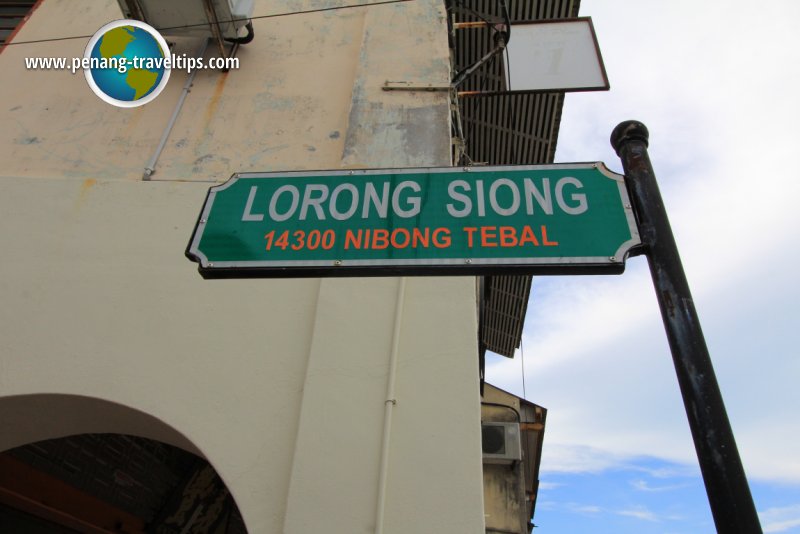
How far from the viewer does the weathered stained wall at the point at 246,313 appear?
2.29 meters

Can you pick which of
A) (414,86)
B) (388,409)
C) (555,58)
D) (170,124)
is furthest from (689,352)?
(170,124)

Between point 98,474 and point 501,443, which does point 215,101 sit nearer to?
point 98,474

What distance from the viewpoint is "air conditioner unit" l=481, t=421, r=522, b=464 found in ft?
18.0

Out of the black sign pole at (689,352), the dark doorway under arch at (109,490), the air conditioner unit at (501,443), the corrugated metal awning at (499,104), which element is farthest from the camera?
the air conditioner unit at (501,443)

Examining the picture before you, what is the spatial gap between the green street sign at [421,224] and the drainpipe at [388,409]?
101 centimetres

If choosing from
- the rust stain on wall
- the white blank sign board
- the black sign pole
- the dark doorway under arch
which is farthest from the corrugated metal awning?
the dark doorway under arch

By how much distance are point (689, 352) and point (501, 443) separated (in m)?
4.61

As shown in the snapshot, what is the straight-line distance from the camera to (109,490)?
13.1 feet

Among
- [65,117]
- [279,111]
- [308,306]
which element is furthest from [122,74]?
[308,306]

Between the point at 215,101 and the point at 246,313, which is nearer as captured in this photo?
the point at 246,313

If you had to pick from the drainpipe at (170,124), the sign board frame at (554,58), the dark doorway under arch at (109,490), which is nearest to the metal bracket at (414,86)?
the sign board frame at (554,58)

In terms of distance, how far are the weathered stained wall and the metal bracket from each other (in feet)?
0.22

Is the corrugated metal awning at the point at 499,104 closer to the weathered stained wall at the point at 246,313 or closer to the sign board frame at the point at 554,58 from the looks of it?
the sign board frame at the point at 554,58

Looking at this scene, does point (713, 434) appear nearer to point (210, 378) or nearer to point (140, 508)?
point (210, 378)
